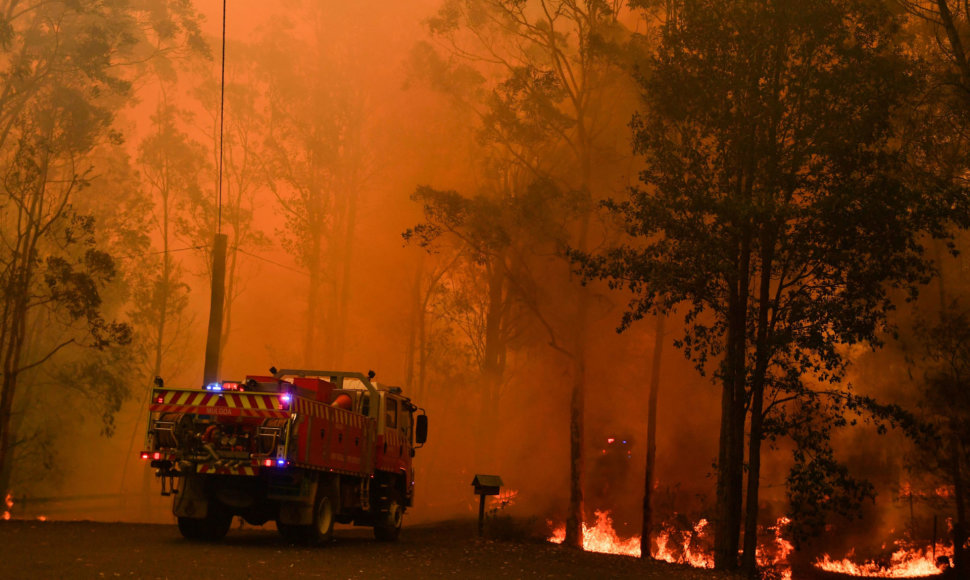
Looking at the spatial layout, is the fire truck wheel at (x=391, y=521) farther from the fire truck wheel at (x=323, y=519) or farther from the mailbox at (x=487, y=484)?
the fire truck wheel at (x=323, y=519)

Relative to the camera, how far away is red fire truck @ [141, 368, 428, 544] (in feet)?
42.9

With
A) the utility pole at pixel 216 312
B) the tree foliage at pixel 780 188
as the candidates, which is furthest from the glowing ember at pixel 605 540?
the tree foliage at pixel 780 188

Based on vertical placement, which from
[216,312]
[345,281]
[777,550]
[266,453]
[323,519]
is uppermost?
[345,281]

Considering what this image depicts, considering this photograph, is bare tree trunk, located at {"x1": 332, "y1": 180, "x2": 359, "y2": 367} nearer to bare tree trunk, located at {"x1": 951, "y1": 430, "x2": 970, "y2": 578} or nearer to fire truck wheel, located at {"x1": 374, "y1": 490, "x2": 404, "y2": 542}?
bare tree trunk, located at {"x1": 951, "y1": 430, "x2": 970, "y2": 578}

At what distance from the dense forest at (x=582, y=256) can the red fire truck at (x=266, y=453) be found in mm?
5674

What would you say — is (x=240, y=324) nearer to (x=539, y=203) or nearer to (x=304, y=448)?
(x=539, y=203)

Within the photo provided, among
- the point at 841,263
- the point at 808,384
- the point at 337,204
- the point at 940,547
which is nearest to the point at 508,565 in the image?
the point at 841,263

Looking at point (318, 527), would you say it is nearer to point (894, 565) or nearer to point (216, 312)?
point (216, 312)

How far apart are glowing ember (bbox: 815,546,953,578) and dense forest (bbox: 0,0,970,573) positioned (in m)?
0.59

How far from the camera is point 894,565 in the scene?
98.3ft

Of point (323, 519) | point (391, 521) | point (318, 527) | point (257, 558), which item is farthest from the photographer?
point (391, 521)

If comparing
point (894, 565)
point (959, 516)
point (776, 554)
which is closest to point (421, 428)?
point (959, 516)

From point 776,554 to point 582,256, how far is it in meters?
17.3

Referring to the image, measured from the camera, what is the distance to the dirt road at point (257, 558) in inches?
415
